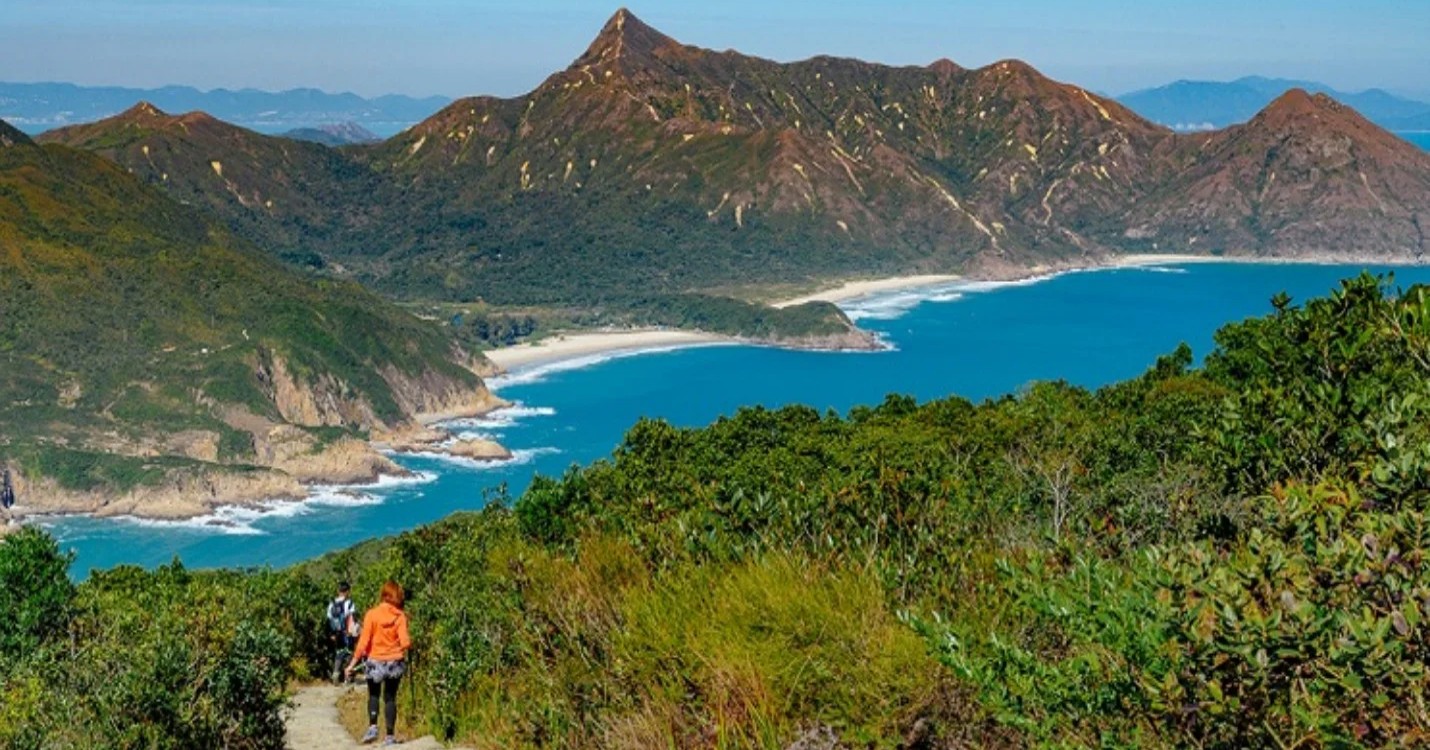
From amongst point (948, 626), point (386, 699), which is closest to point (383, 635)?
point (386, 699)

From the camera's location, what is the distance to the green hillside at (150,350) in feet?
473

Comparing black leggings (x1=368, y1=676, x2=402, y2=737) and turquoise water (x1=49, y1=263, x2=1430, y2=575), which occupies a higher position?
black leggings (x1=368, y1=676, x2=402, y2=737)

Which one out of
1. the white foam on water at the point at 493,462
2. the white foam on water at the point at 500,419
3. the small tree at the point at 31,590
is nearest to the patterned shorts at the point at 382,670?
the small tree at the point at 31,590

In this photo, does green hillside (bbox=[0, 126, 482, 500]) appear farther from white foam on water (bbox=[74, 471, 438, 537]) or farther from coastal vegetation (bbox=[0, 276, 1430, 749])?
coastal vegetation (bbox=[0, 276, 1430, 749])

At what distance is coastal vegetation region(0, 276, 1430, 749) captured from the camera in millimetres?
5918

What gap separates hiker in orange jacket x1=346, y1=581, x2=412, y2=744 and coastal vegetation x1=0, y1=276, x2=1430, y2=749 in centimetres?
49

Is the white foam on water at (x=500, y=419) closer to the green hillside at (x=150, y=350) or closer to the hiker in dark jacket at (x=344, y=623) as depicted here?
the green hillside at (x=150, y=350)

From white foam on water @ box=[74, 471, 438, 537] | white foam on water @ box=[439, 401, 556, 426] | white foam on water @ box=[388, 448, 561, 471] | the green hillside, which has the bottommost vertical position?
white foam on water @ box=[74, 471, 438, 537]

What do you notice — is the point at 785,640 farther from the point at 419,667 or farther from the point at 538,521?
the point at 538,521

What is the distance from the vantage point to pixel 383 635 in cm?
1552

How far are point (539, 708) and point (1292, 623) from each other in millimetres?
6486

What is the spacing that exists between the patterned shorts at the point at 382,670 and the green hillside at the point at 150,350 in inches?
5082

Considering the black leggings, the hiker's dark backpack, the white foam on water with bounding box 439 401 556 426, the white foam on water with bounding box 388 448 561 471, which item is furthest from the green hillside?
the black leggings

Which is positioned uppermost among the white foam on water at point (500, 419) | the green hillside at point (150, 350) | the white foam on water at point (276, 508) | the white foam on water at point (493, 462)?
the green hillside at point (150, 350)
